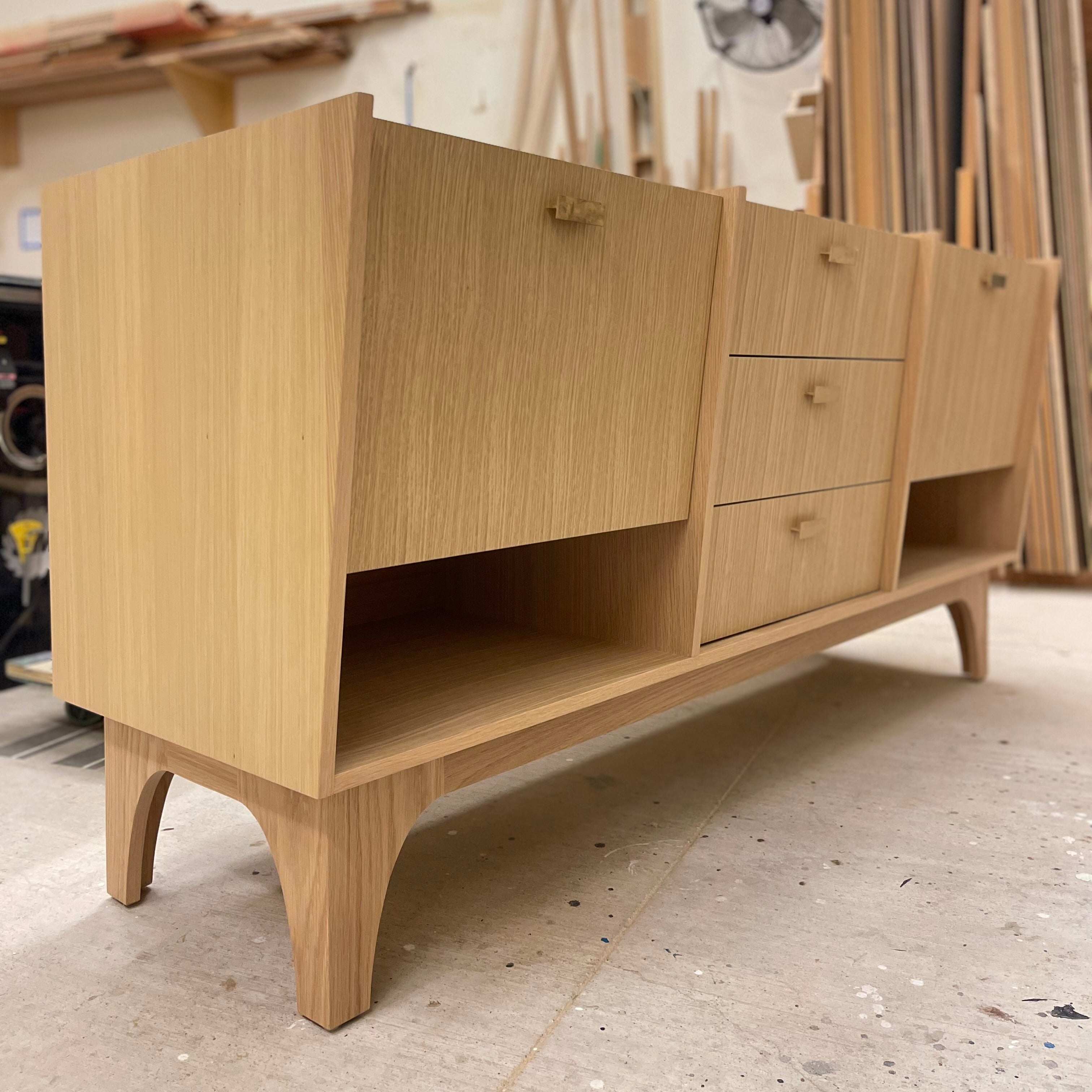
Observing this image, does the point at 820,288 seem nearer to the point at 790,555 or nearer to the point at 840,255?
the point at 840,255

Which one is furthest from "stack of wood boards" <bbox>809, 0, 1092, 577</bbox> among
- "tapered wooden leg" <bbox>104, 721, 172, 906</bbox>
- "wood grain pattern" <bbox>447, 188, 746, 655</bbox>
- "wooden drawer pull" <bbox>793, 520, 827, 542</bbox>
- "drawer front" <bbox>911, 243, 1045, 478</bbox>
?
"tapered wooden leg" <bbox>104, 721, 172, 906</bbox>

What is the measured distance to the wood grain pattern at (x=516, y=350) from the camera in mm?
1037

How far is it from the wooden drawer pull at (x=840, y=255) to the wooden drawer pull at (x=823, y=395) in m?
0.19

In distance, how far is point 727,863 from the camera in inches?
62.6

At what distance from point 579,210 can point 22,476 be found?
168cm

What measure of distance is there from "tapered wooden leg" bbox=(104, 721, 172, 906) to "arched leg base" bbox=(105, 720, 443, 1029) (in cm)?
15

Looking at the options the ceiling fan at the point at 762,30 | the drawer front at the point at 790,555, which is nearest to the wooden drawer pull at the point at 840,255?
the drawer front at the point at 790,555

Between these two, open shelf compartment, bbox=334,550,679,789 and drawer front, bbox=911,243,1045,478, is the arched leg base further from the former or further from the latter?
drawer front, bbox=911,243,1045,478

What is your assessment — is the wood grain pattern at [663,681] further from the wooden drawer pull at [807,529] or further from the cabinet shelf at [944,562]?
the wooden drawer pull at [807,529]

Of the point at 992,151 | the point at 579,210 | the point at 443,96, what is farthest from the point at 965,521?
the point at 443,96

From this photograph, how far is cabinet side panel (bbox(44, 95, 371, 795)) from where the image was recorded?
0.99m

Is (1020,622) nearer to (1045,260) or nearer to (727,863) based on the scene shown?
(1045,260)

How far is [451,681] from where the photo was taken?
1403 mm

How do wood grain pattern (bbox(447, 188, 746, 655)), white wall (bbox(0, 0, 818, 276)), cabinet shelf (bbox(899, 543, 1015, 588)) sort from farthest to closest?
white wall (bbox(0, 0, 818, 276))
cabinet shelf (bbox(899, 543, 1015, 588))
wood grain pattern (bbox(447, 188, 746, 655))
